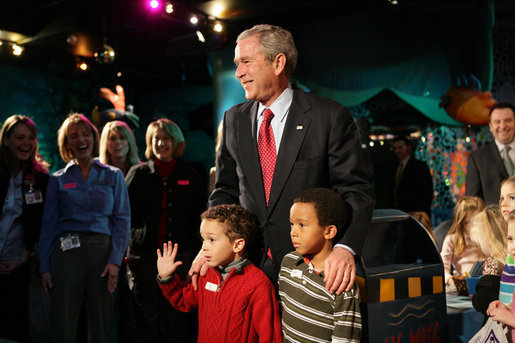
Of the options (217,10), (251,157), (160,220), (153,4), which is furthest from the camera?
(217,10)

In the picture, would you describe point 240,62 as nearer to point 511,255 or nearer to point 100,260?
point 511,255

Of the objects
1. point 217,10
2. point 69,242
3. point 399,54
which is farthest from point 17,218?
point 399,54

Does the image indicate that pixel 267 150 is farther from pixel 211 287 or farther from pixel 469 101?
pixel 469 101

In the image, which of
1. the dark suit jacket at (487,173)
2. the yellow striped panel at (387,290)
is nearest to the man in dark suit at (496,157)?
the dark suit jacket at (487,173)

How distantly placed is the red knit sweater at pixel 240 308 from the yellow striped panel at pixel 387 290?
640mm

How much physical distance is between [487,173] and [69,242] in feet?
10.3

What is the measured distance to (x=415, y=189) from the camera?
5590mm

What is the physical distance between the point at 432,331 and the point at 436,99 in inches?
199

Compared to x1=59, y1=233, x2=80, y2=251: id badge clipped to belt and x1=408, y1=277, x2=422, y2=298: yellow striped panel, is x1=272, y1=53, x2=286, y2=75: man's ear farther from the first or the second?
x1=59, y1=233, x2=80, y2=251: id badge clipped to belt

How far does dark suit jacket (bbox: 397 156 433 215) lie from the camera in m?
5.58

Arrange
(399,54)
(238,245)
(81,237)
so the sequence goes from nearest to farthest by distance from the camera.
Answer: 1. (238,245)
2. (81,237)
3. (399,54)

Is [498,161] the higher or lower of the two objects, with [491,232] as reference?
higher

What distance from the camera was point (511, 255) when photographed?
2.37 m

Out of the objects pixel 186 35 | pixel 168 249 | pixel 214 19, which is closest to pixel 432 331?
Result: pixel 168 249
